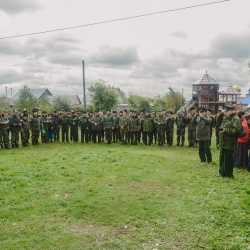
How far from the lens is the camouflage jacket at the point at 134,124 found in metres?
16.3

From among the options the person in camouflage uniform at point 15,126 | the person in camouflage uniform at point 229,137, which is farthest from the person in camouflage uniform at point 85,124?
the person in camouflage uniform at point 229,137

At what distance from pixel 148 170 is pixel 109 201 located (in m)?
3.35

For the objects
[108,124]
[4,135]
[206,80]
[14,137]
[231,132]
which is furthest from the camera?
[206,80]

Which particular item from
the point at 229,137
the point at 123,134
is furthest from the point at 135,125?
A: the point at 229,137

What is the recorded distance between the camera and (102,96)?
4438 cm

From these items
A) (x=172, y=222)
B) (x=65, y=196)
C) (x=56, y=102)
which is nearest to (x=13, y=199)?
(x=65, y=196)

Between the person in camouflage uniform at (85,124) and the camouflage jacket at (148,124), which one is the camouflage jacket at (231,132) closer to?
the camouflage jacket at (148,124)

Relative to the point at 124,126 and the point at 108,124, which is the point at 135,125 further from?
the point at 108,124

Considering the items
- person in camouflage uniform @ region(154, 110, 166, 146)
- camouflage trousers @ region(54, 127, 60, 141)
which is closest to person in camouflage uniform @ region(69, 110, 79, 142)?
camouflage trousers @ region(54, 127, 60, 141)

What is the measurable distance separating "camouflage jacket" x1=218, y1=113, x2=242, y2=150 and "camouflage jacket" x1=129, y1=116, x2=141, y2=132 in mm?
8266

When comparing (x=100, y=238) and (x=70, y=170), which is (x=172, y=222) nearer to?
(x=100, y=238)

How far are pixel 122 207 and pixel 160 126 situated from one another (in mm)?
10047

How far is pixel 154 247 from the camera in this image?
4.37 meters

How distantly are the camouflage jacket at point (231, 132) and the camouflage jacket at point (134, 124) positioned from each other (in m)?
8.27
